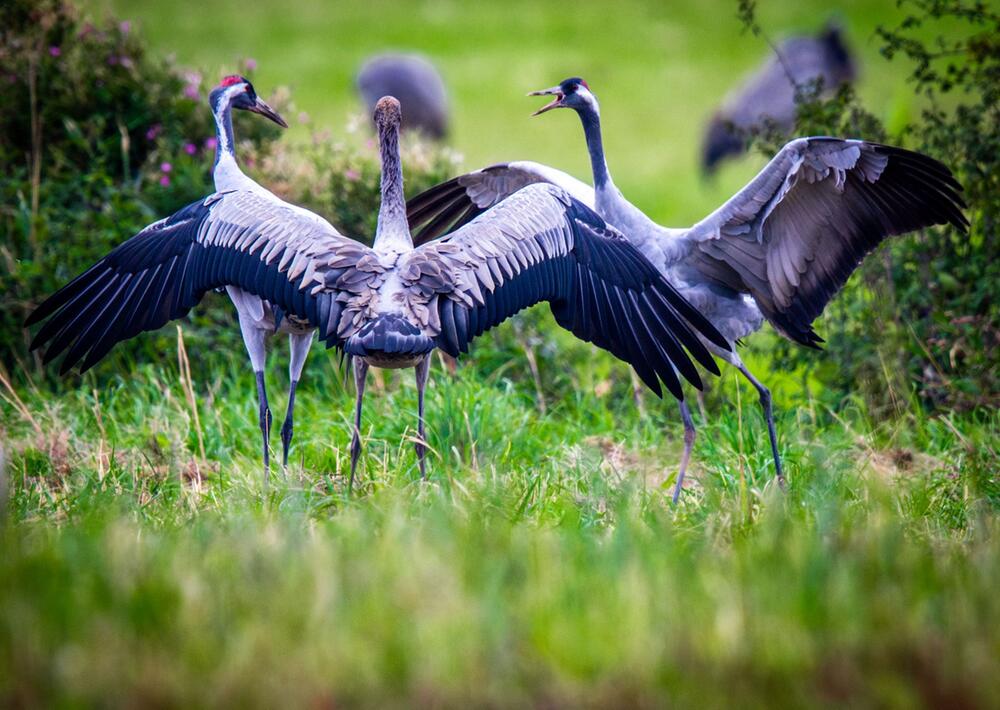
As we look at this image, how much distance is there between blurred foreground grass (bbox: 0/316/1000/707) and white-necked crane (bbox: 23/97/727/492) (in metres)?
0.59

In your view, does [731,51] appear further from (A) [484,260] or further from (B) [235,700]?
(B) [235,700]

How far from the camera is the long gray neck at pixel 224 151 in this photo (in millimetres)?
5895

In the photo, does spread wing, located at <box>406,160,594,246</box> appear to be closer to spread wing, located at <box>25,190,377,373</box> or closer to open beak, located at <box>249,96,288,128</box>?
open beak, located at <box>249,96,288,128</box>

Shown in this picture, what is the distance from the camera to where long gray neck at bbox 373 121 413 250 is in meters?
5.39

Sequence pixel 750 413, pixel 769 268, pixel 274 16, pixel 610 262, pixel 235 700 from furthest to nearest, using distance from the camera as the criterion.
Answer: pixel 274 16 → pixel 750 413 → pixel 769 268 → pixel 610 262 → pixel 235 700

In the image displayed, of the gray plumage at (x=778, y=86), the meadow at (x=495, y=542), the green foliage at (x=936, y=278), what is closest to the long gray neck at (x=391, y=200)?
the meadow at (x=495, y=542)

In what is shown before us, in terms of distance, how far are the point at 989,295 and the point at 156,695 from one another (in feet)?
16.1

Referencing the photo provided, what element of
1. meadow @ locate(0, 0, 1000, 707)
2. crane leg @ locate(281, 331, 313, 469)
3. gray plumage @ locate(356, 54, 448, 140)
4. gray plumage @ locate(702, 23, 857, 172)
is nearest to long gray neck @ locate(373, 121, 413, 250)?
crane leg @ locate(281, 331, 313, 469)

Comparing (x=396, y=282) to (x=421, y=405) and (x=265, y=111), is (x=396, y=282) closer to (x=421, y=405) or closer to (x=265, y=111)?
(x=421, y=405)

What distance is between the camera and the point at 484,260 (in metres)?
5.06

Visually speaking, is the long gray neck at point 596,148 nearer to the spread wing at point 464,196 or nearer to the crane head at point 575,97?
the crane head at point 575,97

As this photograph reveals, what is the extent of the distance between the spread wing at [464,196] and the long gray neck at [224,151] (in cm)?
100

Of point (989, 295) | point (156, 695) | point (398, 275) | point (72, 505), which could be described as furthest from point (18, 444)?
point (989, 295)

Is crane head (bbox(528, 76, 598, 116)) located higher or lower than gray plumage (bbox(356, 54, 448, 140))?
lower
